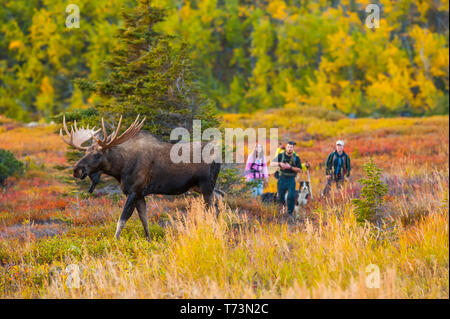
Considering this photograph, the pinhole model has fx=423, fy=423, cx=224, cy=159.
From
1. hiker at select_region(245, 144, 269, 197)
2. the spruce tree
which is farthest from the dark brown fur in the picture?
hiker at select_region(245, 144, 269, 197)

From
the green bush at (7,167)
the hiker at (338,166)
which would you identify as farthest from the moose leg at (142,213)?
the green bush at (7,167)

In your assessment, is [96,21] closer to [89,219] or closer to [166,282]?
[89,219]

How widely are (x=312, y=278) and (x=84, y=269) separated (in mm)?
3031

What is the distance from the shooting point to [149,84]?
9961 millimetres

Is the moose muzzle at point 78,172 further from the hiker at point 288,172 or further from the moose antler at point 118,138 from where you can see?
the hiker at point 288,172

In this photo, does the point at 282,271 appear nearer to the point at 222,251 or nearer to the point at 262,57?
the point at 222,251

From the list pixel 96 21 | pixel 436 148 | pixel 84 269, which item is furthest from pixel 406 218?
Result: pixel 96 21

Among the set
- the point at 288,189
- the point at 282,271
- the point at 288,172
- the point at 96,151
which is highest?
the point at 96,151

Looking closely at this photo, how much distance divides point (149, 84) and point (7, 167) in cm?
888

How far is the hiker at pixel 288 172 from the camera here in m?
9.88

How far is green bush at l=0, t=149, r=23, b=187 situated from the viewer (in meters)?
15.4

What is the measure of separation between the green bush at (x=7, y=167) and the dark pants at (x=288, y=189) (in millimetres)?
10595

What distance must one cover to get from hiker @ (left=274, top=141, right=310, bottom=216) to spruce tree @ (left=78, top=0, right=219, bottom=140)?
1948mm

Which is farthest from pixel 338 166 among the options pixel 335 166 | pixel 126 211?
pixel 126 211
